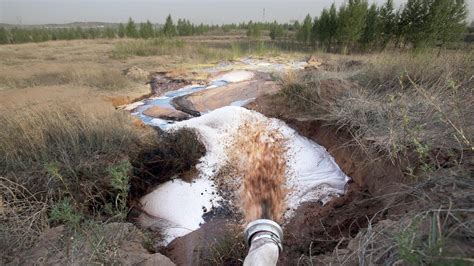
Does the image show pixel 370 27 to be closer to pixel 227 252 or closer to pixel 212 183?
pixel 212 183

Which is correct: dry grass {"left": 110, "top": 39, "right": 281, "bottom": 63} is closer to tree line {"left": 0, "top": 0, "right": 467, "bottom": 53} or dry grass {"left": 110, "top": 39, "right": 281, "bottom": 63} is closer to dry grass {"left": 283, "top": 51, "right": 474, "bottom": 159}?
Answer: tree line {"left": 0, "top": 0, "right": 467, "bottom": 53}

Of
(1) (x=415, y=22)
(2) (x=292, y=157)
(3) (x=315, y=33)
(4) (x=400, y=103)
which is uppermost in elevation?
(1) (x=415, y=22)

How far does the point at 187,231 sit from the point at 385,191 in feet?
8.09

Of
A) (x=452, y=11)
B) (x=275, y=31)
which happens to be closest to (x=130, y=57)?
(x=452, y=11)

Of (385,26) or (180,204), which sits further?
(385,26)

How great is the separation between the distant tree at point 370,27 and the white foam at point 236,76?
38.7 ft

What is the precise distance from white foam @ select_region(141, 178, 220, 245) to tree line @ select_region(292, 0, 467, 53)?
1612 cm

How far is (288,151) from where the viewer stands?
4.85m

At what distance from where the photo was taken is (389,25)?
17.0 meters

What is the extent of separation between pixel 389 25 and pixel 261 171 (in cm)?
1719

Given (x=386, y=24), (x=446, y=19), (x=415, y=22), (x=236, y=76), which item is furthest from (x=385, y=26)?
(x=236, y=76)

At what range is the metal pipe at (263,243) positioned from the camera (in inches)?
73.3

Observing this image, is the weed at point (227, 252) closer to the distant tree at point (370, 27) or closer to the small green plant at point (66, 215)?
the small green plant at point (66, 215)

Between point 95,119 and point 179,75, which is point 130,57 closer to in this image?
point 179,75
